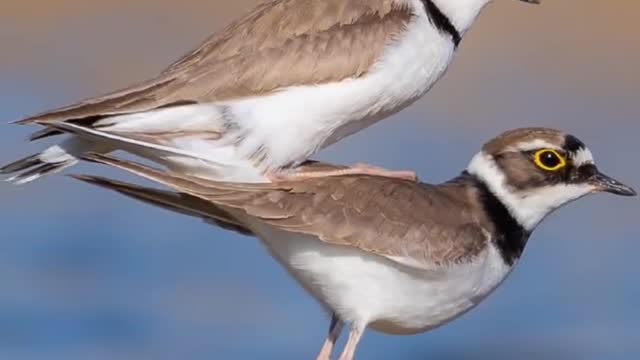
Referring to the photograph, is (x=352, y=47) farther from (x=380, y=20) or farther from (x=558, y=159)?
(x=558, y=159)

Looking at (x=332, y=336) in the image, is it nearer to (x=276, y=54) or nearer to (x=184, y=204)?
(x=184, y=204)

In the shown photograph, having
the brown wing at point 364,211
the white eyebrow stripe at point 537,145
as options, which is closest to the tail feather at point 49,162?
the brown wing at point 364,211

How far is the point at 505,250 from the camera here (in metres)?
7.98

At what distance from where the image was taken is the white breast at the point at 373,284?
7.61 meters

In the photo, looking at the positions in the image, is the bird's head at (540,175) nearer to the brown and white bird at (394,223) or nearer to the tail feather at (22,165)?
the brown and white bird at (394,223)

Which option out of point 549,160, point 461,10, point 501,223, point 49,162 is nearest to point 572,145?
point 549,160

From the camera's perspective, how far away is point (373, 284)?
761 centimetres

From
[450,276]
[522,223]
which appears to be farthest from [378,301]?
[522,223]

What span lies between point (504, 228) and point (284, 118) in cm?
94

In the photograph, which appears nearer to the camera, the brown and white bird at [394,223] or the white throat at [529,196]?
the brown and white bird at [394,223]

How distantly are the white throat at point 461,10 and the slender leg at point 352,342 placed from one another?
4.03ft

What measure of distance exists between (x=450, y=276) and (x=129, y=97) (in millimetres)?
1297

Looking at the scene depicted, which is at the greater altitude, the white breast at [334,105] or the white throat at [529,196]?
the white breast at [334,105]

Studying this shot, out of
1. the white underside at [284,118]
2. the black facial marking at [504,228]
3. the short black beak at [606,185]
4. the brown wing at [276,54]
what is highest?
the brown wing at [276,54]
